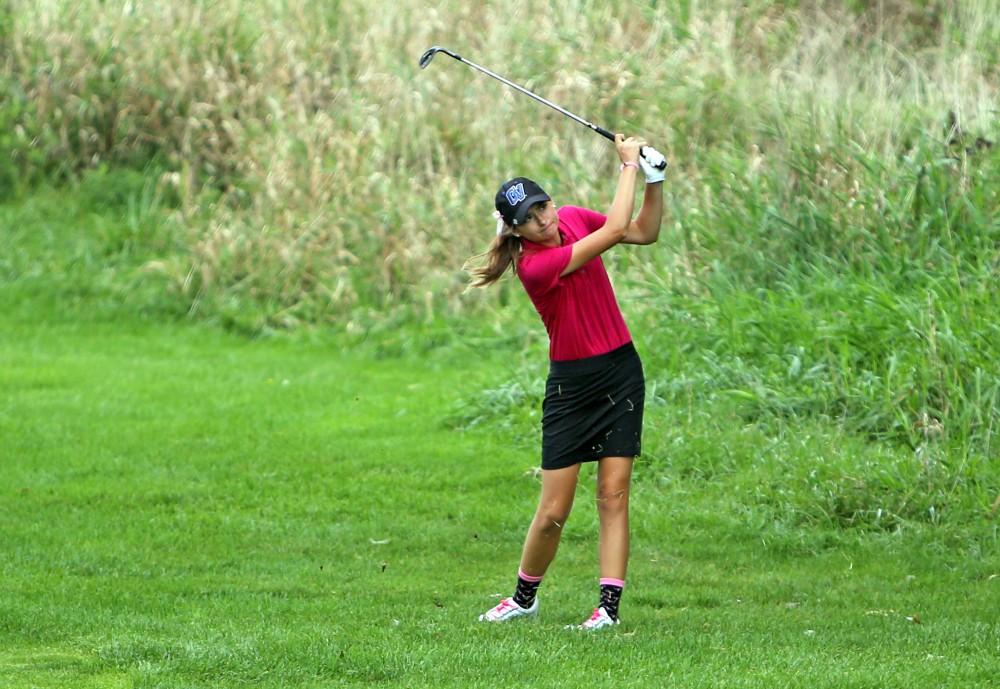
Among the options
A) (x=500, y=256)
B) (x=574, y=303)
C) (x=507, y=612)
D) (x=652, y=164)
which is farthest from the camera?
(x=507, y=612)

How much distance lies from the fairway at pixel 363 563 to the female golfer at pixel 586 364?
0.50 m

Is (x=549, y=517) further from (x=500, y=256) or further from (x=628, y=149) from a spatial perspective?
(x=628, y=149)

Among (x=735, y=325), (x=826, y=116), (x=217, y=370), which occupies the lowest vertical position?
(x=217, y=370)

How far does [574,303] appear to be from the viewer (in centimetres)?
696

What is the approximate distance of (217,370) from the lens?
13.8 m

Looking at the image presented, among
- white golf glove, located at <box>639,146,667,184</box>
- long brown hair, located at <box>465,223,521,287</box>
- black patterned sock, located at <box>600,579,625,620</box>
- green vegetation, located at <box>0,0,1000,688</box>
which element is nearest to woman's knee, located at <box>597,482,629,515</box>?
black patterned sock, located at <box>600,579,625,620</box>

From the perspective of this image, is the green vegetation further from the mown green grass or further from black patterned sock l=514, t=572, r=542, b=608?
black patterned sock l=514, t=572, r=542, b=608

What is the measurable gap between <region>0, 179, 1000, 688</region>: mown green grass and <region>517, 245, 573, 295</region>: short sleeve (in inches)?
54.0

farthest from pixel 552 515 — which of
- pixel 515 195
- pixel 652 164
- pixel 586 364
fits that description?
pixel 652 164

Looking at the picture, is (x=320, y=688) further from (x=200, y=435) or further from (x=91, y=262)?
(x=91, y=262)

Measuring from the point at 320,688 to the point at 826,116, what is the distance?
8111mm

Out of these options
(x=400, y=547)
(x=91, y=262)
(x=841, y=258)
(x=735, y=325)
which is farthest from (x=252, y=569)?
(x=91, y=262)

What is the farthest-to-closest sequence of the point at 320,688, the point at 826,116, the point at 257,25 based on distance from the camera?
the point at 257,25, the point at 826,116, the point at 320,688

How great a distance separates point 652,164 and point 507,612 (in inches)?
76.8
